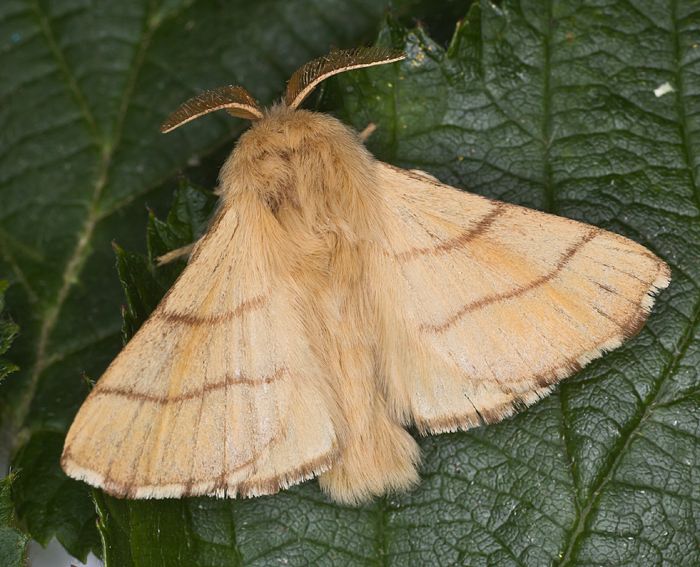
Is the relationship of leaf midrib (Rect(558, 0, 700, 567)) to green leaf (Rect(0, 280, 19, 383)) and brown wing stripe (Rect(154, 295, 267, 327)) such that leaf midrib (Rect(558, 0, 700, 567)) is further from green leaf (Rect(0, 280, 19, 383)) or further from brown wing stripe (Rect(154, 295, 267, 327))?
green leaf (Rect(0, 280, 19, 383))

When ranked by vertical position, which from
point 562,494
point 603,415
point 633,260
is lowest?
point 562,494

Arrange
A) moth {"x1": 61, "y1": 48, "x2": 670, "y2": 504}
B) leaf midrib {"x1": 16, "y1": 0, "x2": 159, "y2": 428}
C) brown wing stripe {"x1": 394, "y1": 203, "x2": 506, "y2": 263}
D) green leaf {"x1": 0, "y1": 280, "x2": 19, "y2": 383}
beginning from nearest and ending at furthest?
moth {"x1": 61, "y1": 48, "x2": 670, "y2": 504}, brown wing stripe {"x1": 394, "y1": 203, "x2": 506, "y2": 263}, green leaf {"x1": 0, "y1": 280, "x2": 19, "y2": 383}, leaf midrib {"x1": 16, "y1": 0, "x2": 159, "y2": 428}

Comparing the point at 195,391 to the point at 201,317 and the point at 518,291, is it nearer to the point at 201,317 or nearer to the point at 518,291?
the point at 201,317

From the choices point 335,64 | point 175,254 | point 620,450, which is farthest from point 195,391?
point 620,450

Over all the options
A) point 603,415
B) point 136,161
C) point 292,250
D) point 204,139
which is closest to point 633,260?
point 603,415

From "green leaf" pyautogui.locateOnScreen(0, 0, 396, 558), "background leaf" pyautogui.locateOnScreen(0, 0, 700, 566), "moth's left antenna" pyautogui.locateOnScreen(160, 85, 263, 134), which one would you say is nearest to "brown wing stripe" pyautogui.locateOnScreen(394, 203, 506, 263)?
"background leaf" pyautogui.locateOnScreen(0, 0, 700, 566)

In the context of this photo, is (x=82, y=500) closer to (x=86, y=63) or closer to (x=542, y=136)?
(x=86, y=63)

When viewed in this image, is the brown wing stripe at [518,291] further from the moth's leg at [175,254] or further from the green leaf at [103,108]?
the green leaf at [103,108]
